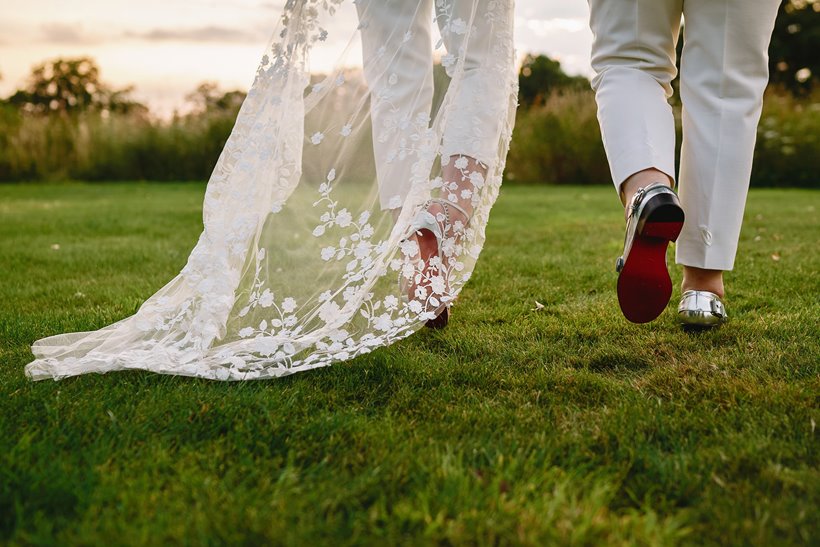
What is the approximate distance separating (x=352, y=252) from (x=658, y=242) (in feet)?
2.39

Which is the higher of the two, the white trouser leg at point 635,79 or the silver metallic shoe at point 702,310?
the white trouser leg at point 635,79

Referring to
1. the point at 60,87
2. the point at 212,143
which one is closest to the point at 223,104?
the point at 212,143

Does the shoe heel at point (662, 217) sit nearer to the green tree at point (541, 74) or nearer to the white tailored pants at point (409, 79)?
the white tailored pants at point (409, 79)

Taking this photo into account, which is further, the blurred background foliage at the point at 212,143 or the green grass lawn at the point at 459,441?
the blurred background foliage at the point at 212,143

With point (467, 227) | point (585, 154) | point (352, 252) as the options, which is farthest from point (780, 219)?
point (585, 154)

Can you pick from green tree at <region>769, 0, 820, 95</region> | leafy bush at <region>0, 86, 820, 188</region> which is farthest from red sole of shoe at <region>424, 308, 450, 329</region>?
green tree at <region>769, 0, 820, 95</region>

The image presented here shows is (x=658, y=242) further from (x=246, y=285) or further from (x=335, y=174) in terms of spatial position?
(x=246, y=285)

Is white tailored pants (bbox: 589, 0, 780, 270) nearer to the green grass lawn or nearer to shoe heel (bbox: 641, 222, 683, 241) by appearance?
shoe heel (bbox: 641, 222, 683, 241)

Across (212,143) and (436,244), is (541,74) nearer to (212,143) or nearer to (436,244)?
→ (212,143)

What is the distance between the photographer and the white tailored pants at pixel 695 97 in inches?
65.6

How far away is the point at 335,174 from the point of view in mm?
1829

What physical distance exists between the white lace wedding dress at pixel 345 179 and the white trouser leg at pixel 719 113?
49 centimetres

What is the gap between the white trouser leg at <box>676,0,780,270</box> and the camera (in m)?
1.65

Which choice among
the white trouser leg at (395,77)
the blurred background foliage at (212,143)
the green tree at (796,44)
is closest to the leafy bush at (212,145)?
the blurred background foliage at (212,143)
